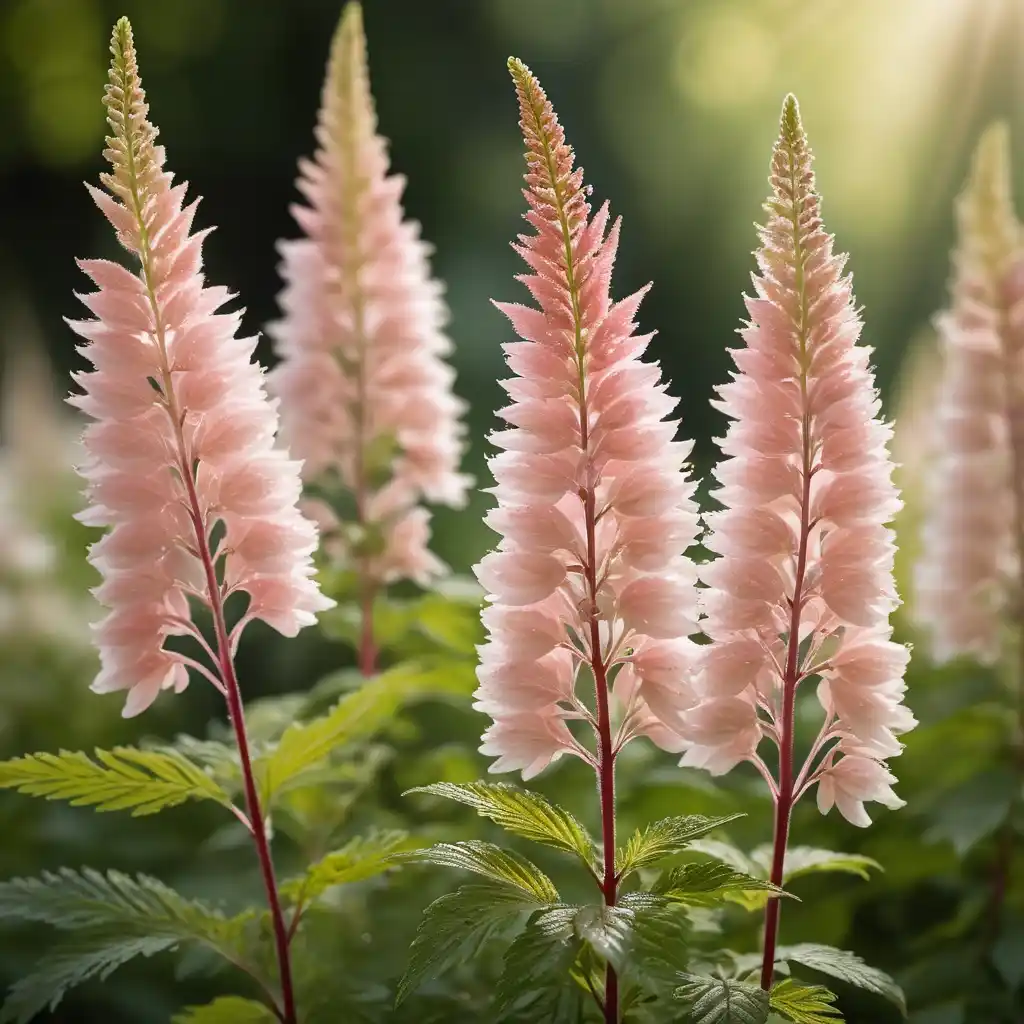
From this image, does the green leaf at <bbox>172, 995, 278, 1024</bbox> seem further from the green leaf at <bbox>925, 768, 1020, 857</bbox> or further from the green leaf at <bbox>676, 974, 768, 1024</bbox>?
the green leaf at <bbox>925, 768, 1020, 857</bbox>

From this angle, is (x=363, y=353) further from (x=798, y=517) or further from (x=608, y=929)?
(x=608, y=929)

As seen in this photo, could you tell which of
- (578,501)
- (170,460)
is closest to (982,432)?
(578,501)

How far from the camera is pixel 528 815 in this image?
97 centimetres

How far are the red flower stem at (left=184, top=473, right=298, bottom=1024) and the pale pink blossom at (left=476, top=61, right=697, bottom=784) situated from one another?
213 millimetres

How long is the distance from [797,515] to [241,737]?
49 cm

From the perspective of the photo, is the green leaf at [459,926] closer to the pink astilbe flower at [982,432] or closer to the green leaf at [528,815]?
the green leaf at [528,815]

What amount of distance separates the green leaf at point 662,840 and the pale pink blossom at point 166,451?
33 cm

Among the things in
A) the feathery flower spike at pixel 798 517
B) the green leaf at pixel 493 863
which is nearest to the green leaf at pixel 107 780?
the green leaf at pixel 493 863

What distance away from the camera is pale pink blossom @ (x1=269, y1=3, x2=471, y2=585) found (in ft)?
5.58

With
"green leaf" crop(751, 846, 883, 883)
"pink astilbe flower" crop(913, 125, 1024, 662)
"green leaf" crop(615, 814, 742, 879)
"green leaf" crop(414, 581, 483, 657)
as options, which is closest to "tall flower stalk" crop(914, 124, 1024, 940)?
"pink astilbe flower" crop(913, 125, 1024, 662)

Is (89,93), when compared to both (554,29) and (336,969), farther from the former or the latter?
(336,969)

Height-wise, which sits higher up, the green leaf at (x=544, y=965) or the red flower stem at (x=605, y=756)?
the red flower stem at (x=605, y=756)

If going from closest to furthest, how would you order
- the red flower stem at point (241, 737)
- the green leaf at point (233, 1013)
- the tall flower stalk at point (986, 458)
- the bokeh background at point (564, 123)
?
1. the red flower stem at point (241, 737)
2. the green leaf at point (233, 1013)
3. the tall flower stalk at point (986, 458)
4. the bokeh background at point (564, 123)

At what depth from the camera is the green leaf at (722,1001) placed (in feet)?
2.81
